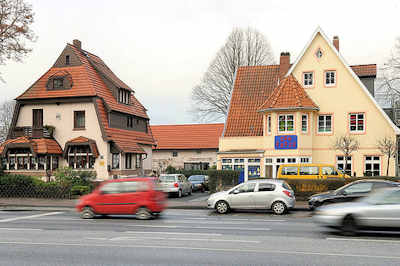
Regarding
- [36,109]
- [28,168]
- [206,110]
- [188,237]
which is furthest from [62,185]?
[206,110]

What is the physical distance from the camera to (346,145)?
3002 centimetres

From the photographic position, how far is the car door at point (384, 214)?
12422mm

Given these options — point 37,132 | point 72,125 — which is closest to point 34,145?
point 37,132

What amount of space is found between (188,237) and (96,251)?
3.09 meters

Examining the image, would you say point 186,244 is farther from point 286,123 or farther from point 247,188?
point 286,123

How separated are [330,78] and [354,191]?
654 inches

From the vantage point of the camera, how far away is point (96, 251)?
10.6 meters

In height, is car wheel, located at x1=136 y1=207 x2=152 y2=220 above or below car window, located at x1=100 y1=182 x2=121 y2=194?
below

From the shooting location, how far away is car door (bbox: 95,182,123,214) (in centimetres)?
1764

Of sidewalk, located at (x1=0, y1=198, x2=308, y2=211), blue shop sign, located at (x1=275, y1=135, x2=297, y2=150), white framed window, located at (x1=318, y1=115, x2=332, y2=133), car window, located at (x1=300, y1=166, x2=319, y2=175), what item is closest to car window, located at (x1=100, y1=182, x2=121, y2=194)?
sidewalk, located at (x1=0, y1=198, x2=308, y2=211)

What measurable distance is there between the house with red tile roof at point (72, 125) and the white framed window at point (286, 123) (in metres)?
13.7

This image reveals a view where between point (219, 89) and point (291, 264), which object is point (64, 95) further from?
point (291, 264)

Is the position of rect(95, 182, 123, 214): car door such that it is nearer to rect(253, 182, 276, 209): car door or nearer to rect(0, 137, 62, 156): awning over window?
rect(253, 182, 276, 209): car door

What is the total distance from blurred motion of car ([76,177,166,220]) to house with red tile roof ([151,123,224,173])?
34.6 metres
